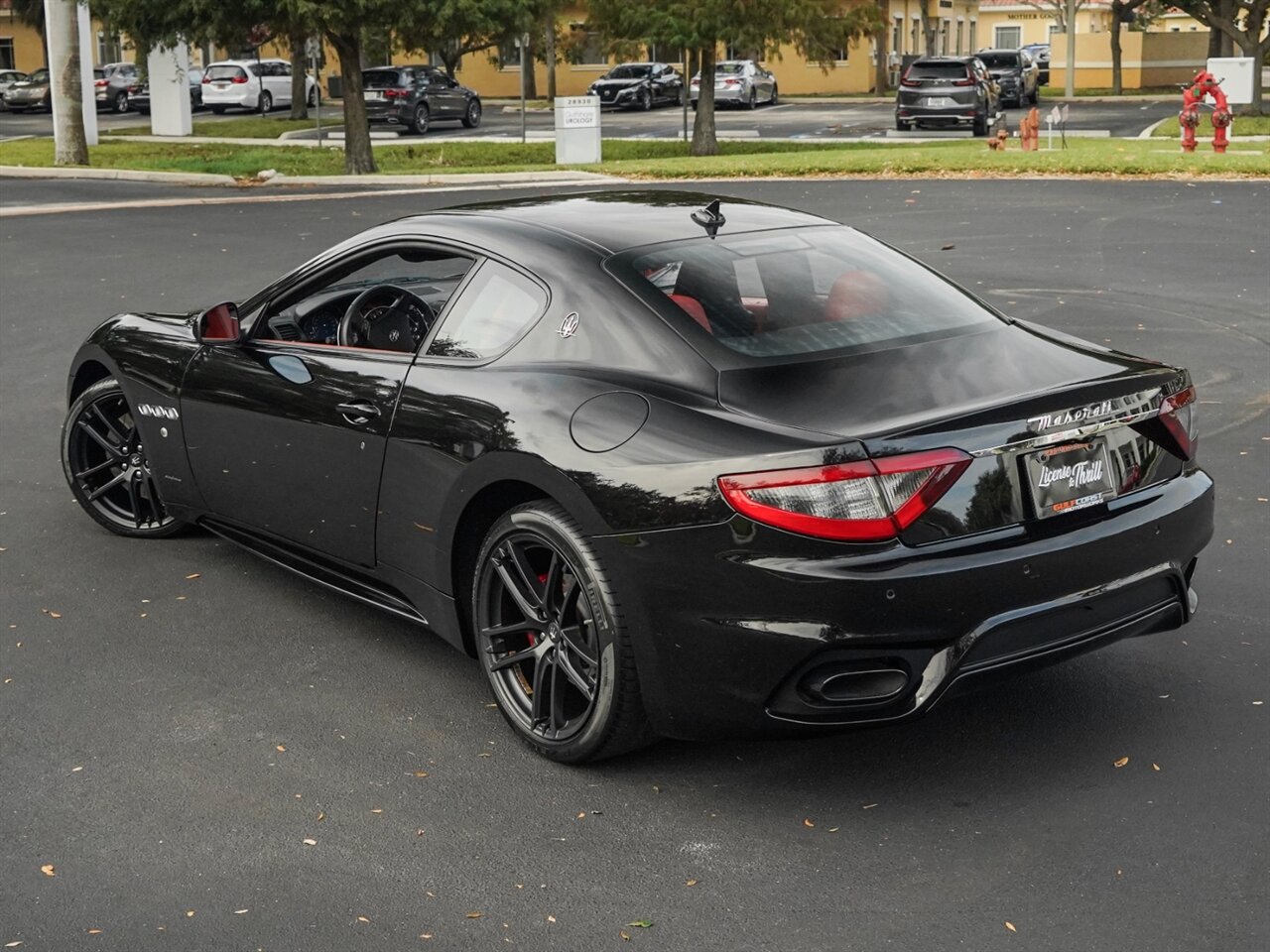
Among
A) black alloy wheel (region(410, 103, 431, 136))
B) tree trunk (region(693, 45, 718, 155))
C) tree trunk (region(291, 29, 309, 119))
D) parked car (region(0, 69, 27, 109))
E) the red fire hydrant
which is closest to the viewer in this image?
the red fire hydrant

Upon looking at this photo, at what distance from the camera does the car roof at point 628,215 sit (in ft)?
16.7

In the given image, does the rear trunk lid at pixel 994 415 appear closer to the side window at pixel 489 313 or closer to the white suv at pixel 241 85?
the side window at pixel 489 313

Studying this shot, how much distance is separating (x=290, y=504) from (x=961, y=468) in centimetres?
257

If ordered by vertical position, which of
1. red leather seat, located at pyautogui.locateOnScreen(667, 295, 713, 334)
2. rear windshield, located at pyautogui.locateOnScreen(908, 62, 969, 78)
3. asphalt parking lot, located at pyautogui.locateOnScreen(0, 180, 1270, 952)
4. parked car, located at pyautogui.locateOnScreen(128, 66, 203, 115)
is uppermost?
parked car, located at pyautogui.locateOnScreen(128, 66, 203, 115)

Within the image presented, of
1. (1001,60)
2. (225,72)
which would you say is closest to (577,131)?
(1001,60)

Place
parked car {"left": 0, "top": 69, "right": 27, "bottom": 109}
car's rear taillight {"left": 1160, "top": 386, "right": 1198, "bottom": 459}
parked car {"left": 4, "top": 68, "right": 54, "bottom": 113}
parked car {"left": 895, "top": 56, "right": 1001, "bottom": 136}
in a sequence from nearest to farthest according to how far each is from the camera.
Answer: car's rear taillight {"left": 1160, "top": 386, "right": 1198, "bottom": 459}, parked car {"left": 895, "top": 56, "right": 1001, "bottom": 136}, parked car {"left": 4, "top": 68, "right": 54, "bottom": 113}, parked car {"left": 0, "top": 69, "right": 27, "bottom": 109}

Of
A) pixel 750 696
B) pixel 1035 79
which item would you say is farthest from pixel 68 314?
pixel 1035 79

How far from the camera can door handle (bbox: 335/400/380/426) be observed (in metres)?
5.24

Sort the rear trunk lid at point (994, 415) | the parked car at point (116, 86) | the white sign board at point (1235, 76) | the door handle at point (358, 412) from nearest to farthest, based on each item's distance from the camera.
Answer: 1. the rear trunk lid at point (994, 415)
2. the door handle at point (358, 412)
3. the white sign board at point (1235, 76)
4. the parked car at point (116, 86)

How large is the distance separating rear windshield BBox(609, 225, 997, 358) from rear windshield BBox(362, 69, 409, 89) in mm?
39604

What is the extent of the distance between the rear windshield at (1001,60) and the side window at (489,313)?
48336mm

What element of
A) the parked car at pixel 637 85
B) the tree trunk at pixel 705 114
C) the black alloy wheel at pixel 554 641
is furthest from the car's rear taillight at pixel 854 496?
the parked car at pixel 637 85

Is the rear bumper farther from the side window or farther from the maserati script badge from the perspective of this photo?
the side window

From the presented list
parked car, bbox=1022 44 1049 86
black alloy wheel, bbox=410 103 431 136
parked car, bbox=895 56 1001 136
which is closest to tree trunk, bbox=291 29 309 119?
black alloy wheel, bbox=410 103 431 136
